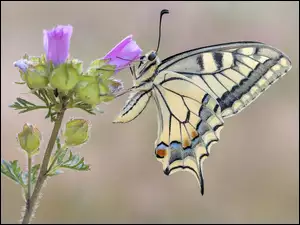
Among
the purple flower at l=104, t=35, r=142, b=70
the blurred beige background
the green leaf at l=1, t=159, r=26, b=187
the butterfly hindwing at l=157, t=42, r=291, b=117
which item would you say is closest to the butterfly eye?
the butterfly hindwing at l=157, t=42, r=291, b=117

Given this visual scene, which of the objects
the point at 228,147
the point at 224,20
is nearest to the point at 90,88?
the point at 228,147

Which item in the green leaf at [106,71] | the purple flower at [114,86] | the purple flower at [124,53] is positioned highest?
the purple flower at [124,53]

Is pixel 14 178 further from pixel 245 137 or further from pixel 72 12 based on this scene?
pixel 72 12

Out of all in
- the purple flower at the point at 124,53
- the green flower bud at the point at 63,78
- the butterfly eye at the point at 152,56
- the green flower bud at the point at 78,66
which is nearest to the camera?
the green flower bud at the point at 63,78

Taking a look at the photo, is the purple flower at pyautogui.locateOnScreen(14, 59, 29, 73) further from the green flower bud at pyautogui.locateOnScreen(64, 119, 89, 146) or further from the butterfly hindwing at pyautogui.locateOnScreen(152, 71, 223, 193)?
the butterfly hindwing at pyautogui.locateOnScreen(152, 71, 223, 193)

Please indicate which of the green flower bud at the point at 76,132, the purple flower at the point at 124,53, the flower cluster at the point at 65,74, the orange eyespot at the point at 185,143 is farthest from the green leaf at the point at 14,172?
the orange eyespot at the point at 185,143

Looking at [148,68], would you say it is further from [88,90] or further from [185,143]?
[88,90]


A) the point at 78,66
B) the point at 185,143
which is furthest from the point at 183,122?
the point at 78,66

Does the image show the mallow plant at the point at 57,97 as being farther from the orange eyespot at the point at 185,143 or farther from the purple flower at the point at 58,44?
the orange eyespot at the point at 185,143
